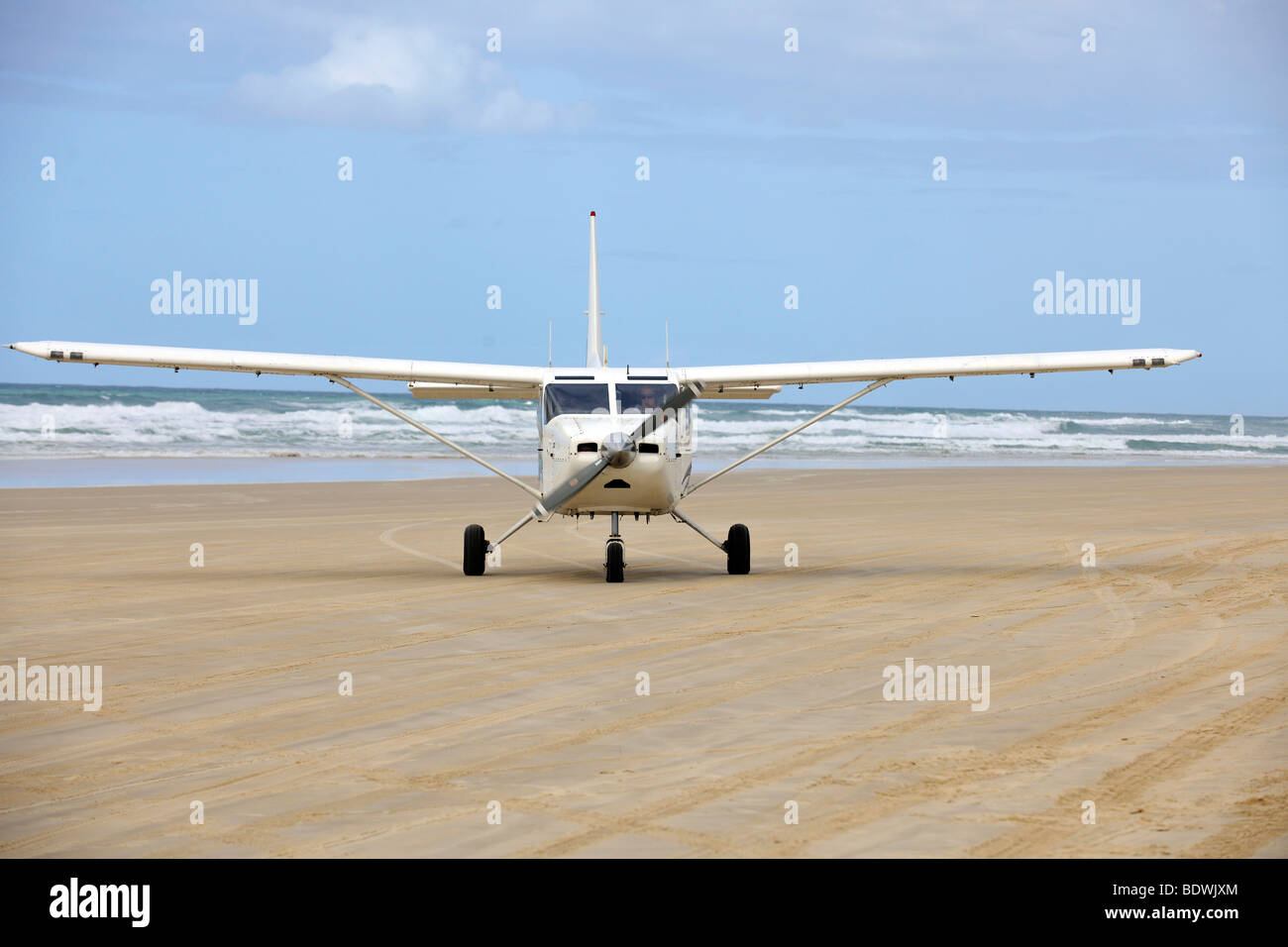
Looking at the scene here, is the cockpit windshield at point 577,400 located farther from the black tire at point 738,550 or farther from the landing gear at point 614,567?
the black tire at point 738,550

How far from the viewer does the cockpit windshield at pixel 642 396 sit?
581 inches

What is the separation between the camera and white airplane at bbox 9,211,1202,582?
46.4 ft

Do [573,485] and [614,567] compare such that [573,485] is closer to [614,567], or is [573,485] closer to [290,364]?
[614,567]

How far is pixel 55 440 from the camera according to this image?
4712 centimetres

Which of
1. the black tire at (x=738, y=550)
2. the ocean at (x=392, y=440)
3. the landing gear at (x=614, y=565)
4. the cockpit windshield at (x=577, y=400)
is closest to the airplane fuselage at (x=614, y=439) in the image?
the cockpit windshield at (x=577, y=400)

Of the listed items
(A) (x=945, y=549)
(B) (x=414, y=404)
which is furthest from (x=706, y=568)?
(B) (x=414, y=404)

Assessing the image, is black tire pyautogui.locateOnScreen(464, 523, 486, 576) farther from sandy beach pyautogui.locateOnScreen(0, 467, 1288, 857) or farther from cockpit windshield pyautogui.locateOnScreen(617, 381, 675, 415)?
cockpit windshield pyautogui.locateOnScreen(617, 381, 675, 415)

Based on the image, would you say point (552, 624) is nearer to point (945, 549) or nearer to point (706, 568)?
point (706, 568)

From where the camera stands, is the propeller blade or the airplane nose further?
the propeller blade

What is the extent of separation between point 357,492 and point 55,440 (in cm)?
2406

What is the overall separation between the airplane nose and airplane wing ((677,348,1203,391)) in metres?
2.21

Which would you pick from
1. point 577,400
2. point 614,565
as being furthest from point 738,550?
point 577,400

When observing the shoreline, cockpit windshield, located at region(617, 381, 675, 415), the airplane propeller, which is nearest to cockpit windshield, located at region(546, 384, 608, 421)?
cockpit windshield, located at region(617, 381, 675, 415)
